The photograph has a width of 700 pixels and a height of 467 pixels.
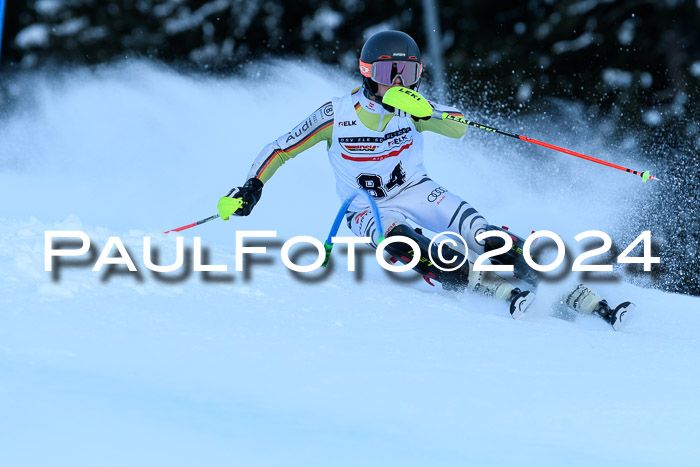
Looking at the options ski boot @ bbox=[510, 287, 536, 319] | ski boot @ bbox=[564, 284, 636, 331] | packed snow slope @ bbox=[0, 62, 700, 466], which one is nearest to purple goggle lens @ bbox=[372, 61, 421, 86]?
packed snow slope @ bbox=[0, 62, 700, 466]

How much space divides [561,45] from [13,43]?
8769 mm

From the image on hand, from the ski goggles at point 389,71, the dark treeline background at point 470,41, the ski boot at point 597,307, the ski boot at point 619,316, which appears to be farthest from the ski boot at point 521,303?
the dark treeline background at point 470,41

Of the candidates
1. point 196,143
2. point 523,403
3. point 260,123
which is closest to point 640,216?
point 260,123

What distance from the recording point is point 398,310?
381 centimetres

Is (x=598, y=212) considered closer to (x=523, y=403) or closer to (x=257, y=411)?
(x=523, y=403)

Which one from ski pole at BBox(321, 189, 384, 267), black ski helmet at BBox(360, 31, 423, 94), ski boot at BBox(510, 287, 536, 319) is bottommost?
ski boot at BBox(510, 287, 536, 319)

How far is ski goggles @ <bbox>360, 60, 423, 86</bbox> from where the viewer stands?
429 centimetres

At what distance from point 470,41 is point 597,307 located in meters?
9.98

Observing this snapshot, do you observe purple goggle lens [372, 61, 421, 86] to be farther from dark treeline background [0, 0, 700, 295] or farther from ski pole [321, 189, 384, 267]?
dark treeline background [0, 0, 700, 295]

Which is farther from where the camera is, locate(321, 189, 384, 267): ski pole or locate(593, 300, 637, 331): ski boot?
locate(321, 189, 384, 267): ski pole

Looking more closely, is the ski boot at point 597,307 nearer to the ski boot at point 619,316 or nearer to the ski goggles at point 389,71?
the ski boot at point 619,316

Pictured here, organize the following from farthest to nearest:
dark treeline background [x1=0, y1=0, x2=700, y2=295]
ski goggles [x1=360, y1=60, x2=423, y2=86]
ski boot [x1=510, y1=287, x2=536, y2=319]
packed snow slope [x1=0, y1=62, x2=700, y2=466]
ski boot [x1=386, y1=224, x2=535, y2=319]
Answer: dark treeline background [x1=0, y1=0, x2=700, y2=295]
ski goggles [x1=360, y1=60, x2=423, y2=86]
ski boot [x1=386, y1=224, x2=535, y2=319]
ski boot [x1=510, y1=287, x2=536, y2=319]
packed snow slope [x1=0, y1=62, x2=700, y2=466]

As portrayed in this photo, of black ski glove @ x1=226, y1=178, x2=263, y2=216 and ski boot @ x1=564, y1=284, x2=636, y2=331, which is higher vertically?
black ski glove @ x1=226, y1=178, x2=263, y2=216

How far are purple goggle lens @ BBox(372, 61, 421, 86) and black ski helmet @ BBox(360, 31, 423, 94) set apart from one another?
0.02 metres
